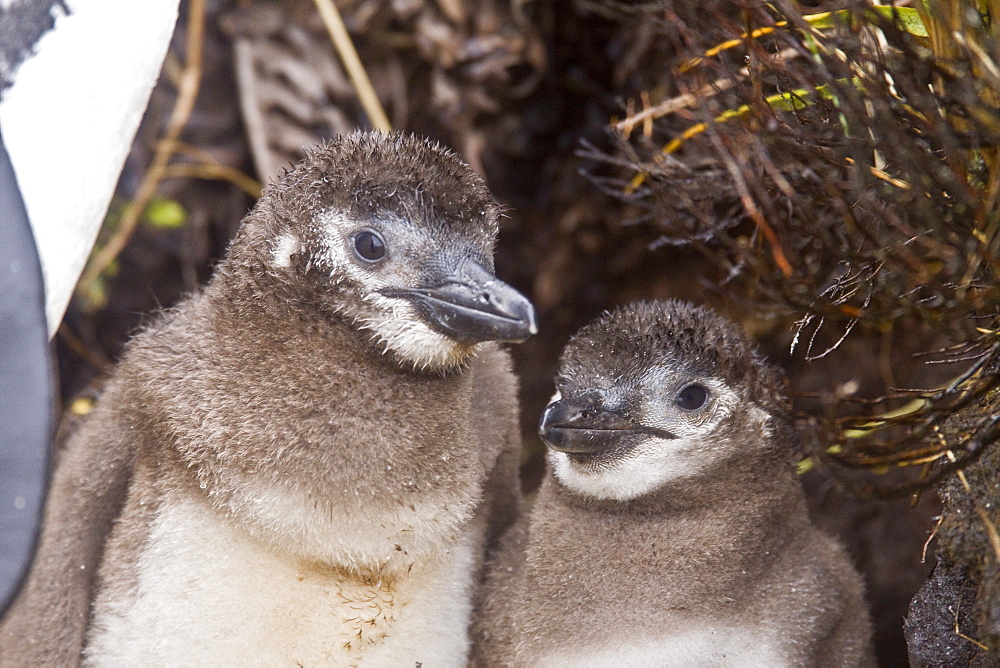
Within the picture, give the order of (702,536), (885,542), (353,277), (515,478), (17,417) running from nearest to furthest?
(17,417), (353,277), (702,536), (515,478), (885,542)

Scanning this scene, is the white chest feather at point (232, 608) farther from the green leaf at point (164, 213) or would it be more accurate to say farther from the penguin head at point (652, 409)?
the green leaf at point (164, 213)

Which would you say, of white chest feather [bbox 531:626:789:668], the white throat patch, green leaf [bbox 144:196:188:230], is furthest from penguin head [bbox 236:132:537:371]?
green leaf [bbox 144:196:188:230]

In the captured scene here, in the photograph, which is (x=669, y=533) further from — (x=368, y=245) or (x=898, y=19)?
(x=898, y=19)

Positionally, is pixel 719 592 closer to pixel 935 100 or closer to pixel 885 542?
pixel 935 100

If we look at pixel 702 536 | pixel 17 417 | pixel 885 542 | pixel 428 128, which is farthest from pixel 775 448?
pixel 428 128

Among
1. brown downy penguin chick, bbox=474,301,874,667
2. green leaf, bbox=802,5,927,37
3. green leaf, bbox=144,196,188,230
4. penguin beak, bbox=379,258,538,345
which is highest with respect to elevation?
green leaf, bbox=144,196,188,230

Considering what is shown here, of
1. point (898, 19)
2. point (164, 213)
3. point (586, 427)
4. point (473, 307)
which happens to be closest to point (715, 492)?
point (586, 427)

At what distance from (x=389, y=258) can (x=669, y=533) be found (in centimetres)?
70

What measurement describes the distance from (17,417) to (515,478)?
1.03 m

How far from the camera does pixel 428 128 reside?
11.0 feet

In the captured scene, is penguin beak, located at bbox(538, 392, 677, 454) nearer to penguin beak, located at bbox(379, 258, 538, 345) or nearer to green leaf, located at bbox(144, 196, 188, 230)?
penguin beak, located at bbox(379, 258, 538, 345)

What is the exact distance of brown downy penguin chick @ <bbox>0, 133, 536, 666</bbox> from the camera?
173 centimetres

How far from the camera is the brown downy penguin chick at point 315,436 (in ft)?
5.68

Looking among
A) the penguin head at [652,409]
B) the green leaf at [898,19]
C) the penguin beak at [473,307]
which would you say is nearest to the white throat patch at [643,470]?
the penguin head at [652,409]
